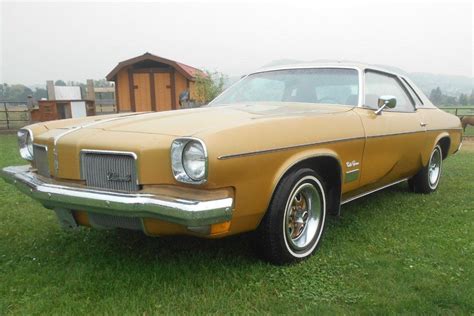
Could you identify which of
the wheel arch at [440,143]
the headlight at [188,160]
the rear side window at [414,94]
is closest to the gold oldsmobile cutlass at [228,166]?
the headlight at [188,160]

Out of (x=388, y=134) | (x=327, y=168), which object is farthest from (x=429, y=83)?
(x=327, y=168)

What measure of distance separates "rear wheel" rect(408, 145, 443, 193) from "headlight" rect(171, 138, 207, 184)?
3.59m

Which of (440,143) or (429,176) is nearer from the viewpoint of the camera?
(429,176)

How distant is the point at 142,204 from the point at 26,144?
5.01 feet

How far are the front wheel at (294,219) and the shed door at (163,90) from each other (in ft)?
45.1

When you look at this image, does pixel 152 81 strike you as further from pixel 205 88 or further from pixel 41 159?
pixel 41 159

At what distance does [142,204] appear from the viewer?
7.86ft

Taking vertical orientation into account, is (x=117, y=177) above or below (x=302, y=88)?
below

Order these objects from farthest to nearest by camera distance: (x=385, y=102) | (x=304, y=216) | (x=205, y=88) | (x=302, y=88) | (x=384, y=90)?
(x=205, y=88)
(x=384, y=90)
(x=302, y=88)
(x=385, y=102)
(x=304, y=216)

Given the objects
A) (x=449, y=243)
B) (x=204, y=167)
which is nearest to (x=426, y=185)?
(x=449, y=243)

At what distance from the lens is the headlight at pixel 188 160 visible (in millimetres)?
2395

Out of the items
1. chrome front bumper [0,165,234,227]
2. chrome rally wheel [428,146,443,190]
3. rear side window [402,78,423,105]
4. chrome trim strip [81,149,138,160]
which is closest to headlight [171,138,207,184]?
chrome front bumper [0,165,234,227]

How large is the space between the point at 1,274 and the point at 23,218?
1.36 metres

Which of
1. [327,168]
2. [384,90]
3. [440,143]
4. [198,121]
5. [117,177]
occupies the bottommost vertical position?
[440,143]
